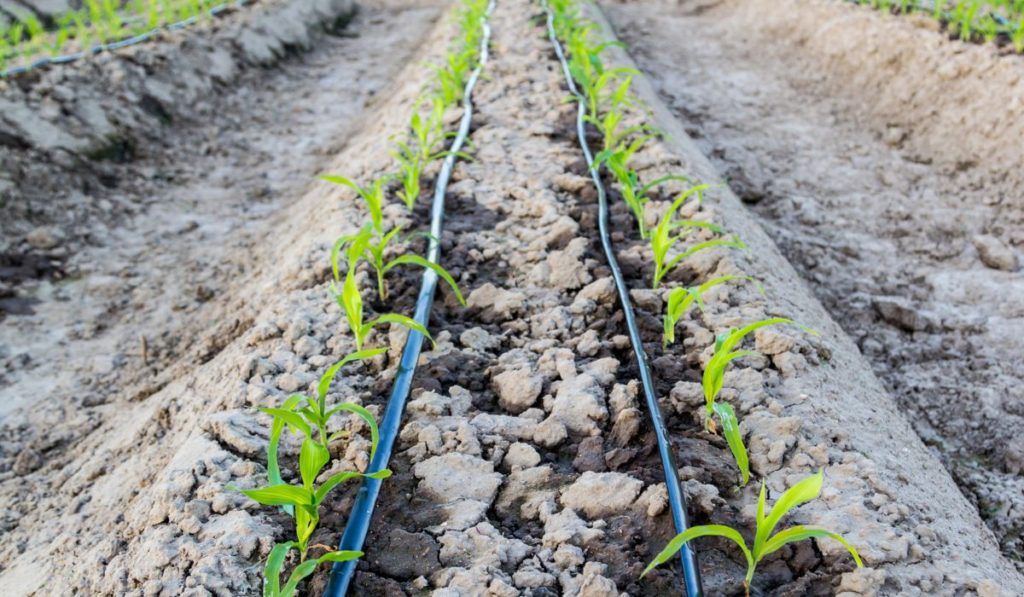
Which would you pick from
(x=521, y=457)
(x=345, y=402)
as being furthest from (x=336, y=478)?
(x=521, y=457)

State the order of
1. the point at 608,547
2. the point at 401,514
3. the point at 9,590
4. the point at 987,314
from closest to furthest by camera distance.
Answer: the point at 608,547
the point at 401,514
the point at 9,590
the point at 987,314

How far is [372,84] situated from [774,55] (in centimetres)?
301

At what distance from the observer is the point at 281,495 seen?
1.46 metres

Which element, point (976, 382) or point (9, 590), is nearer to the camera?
point (9, 590)

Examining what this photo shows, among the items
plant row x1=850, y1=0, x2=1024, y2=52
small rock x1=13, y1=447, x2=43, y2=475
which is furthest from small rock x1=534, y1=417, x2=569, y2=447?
plant row x1=850, y1=0, x2=1024, y2=52

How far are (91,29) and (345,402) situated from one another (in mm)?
5019

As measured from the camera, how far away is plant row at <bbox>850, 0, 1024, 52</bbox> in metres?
4.24

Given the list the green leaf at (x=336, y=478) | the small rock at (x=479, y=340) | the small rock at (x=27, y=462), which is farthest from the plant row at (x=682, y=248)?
the small rock at (x=27, y=462)

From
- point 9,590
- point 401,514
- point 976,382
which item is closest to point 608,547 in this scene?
point 401,514

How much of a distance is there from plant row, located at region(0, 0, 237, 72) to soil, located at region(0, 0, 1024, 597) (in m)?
1.67

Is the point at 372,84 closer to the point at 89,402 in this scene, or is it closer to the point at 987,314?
the point at 89,402

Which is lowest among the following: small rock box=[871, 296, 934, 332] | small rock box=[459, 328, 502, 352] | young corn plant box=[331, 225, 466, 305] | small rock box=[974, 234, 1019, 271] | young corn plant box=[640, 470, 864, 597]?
small rock box=[871, 296, 934, 332]

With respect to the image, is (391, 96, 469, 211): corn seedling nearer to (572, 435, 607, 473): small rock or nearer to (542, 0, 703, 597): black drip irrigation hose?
(542, 0, 703, 597): black drip irrigation hose

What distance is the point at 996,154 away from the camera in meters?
3.75
